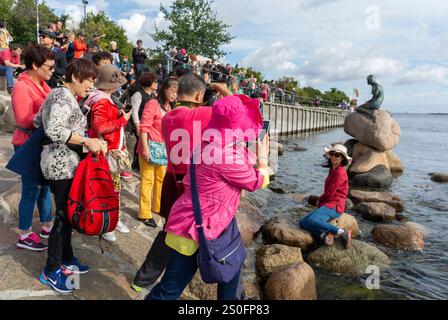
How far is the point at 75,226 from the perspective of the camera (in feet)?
8.89

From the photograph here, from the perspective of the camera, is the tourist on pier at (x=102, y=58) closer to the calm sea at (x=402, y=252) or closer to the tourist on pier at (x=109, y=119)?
the tourist on pier at (x=109, y=119)

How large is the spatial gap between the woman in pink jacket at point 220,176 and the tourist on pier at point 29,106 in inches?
60.6

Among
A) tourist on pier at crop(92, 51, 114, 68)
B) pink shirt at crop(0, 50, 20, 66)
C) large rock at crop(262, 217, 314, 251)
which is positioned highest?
pink shirt at crop(0, 50, 20, 66)

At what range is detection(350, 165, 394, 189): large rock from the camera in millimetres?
11672

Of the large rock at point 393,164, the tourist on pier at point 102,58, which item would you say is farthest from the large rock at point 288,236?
the large rock at point 393,164

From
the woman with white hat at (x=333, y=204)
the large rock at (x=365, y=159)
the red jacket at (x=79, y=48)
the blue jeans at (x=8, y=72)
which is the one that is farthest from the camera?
the large rock at (x=365, y=159)

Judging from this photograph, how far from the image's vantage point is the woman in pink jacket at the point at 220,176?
2.13m

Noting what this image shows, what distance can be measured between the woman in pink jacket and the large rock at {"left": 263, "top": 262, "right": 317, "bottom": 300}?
1.92m

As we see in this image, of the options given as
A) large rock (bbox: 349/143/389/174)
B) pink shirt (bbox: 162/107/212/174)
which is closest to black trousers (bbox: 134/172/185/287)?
pink shirt (bbox: 162/107/212/174)

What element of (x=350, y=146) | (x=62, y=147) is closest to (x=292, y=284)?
(x=62, y=147)

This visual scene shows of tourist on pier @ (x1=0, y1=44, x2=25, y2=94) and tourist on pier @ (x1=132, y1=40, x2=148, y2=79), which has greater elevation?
tourist on pier @ (x1=132, y1=40, x2=148, y2=79)

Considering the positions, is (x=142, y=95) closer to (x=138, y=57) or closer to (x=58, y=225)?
(x=58, y=225)

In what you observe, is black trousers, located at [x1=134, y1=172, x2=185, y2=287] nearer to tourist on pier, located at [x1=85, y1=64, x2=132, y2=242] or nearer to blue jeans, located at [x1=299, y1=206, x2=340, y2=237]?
tourist on pier, located at [x1=85, y1=64, x2=132, y2=242]
